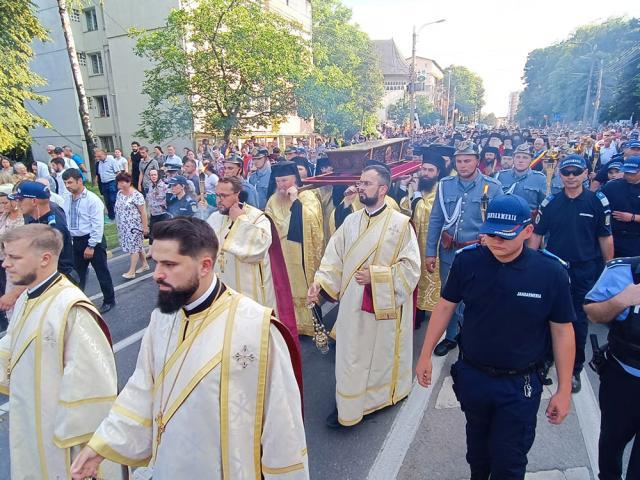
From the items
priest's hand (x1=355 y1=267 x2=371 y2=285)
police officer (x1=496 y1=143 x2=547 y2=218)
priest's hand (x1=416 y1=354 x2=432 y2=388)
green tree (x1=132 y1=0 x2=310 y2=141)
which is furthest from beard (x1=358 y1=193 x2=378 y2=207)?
green tree (x1=132 y1=0 x2=310 y2=141)

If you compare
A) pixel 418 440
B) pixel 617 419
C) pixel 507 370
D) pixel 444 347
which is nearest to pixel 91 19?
pixel 444 347

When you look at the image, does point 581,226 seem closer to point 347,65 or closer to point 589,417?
point 589,417

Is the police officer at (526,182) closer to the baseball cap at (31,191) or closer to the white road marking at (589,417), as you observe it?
the white road marking at (589,417)

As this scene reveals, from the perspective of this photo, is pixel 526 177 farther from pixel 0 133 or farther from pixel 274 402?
pixel 0 133

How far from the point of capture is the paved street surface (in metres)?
3.34

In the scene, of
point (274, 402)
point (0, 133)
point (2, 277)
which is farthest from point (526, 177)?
point (0, 133)

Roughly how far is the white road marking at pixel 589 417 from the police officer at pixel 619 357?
2.26 ft

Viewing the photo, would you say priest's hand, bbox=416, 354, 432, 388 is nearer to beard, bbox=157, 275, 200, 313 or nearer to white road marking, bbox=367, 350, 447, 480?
white road marking, bbox=367, 350, 447, 480

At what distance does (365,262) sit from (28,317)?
243cm

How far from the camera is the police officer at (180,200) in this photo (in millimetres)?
7797

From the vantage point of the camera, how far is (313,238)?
561 cm

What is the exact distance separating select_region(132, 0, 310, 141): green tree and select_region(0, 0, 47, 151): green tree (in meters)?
4.74

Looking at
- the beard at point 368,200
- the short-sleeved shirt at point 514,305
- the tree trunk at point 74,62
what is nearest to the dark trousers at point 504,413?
the short-sleeved shirt at point 514,305

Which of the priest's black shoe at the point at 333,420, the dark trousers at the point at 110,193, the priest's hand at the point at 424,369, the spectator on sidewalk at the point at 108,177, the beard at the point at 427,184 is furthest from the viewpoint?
the dark trousers at the point at 110,193
